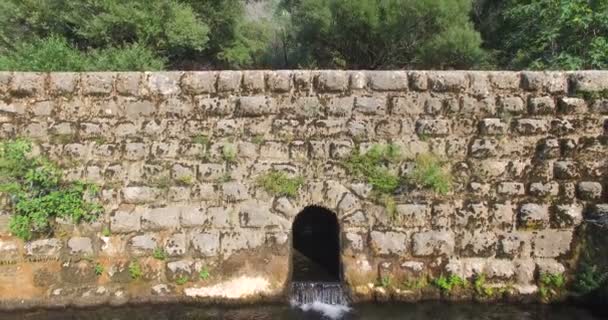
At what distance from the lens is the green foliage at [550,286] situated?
611cm

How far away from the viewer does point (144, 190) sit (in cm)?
626

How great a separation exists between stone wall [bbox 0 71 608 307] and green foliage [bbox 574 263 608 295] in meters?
0.15

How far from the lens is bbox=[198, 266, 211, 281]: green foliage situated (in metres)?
6.16

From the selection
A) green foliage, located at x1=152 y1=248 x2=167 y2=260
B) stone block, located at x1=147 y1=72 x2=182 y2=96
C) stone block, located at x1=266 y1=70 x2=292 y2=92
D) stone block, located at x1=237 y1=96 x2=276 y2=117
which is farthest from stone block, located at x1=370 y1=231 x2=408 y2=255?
stone block, located at x1=147 y1=72 x2=182 y2=96

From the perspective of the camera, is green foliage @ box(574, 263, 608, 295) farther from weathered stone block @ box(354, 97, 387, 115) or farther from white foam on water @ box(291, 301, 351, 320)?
weathered stone block @ box(354, 97, 387, 115)

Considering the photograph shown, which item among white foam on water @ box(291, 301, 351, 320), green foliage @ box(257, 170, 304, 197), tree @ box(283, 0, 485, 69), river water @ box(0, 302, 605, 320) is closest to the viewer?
river water @ box(0, 302, 605, 320)

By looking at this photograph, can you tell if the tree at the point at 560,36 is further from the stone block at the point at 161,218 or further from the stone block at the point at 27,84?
the stone block at the point at 27,84

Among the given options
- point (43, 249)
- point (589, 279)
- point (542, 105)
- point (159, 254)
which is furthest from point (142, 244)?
point (589, 279)

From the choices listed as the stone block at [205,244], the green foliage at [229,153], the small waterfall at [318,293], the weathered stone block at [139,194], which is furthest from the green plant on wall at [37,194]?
the small waterfall at [318,293]

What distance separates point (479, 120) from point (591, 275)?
2111 millimetres

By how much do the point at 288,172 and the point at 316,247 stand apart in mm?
1841

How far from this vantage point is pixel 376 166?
20.6 ft

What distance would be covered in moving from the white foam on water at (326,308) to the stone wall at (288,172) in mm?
258

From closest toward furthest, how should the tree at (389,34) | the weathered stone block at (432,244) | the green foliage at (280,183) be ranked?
the weathered stone block at (432,244), the green foliage at (280,183), the tree at (389,34)
